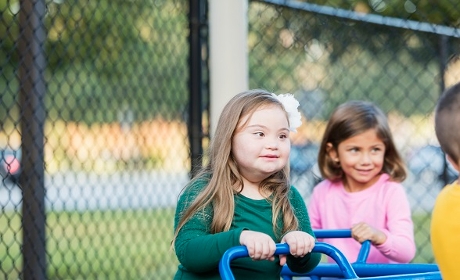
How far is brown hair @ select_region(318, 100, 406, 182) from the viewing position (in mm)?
3812

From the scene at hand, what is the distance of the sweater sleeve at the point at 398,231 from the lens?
3.52 m

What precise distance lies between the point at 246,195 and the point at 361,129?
108 cm

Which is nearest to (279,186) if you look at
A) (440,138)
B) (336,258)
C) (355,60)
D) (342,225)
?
(336,258)

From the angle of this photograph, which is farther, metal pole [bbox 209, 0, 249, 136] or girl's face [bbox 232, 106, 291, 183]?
metal pole [bbox 209, 0, 249, 136]

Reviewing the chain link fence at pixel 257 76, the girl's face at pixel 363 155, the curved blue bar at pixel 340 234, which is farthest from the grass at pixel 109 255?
the curved blue bar at pixel 340 234

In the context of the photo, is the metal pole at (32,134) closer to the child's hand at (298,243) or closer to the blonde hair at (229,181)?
the blonde hair at (229,181)

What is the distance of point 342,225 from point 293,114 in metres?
1.15

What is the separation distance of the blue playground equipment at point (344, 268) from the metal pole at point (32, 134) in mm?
1609

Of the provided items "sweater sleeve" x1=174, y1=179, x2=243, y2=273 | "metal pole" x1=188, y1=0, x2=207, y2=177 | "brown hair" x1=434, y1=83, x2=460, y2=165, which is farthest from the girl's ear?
"brown hair" x1=434, y1=83, x2=460, y2=165

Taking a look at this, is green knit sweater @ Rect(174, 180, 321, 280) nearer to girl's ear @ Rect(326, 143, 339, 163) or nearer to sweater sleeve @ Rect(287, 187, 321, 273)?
sweater sleeve @ Rect(287, 187, 321, 273)

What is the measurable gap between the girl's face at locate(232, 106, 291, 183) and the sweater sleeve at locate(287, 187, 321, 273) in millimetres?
158

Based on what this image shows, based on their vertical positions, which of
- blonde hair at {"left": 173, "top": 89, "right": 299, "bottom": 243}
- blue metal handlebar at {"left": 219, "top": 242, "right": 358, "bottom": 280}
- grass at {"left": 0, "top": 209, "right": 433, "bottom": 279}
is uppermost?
blonde hair at {"left": 173, "top": 89, "right": 299, "bottom": 243}

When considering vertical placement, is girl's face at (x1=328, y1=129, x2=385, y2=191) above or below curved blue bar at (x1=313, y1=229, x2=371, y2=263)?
above

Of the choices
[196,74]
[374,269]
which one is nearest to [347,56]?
[196,74]
